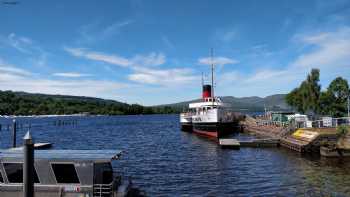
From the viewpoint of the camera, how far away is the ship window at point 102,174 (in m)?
17.2

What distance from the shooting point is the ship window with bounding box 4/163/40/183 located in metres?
16.9

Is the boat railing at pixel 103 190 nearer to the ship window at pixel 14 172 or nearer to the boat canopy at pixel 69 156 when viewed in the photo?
the boat canopy at pixel 69 156

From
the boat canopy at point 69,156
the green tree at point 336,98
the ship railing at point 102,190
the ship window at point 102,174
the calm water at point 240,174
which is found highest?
the green tree at point 336,98

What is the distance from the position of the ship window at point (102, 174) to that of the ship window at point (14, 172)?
2926 mm

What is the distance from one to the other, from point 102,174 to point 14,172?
175 inches

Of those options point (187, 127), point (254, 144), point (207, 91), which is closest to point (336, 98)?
point (254, 144)

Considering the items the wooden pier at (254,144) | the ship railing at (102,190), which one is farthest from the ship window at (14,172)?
the wooden pier at (254,144)

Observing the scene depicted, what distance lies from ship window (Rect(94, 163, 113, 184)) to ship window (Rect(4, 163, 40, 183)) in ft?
9.60

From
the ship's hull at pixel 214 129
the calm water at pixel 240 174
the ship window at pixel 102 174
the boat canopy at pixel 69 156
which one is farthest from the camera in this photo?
the ship's hull at pixel 214 129

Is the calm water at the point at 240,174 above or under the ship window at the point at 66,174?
under

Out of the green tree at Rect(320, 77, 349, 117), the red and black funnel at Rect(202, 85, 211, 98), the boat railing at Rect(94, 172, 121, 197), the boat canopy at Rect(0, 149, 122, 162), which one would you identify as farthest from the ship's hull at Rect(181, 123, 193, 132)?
the boat railing at Rect(94, 172, 121, 197)

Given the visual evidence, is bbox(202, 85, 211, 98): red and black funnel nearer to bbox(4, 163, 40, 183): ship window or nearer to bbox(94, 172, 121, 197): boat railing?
bbox(94, 172, 121, 197): boat railing

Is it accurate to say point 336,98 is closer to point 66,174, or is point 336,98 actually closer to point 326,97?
point 326,97

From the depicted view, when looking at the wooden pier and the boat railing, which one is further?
the wooden pier
